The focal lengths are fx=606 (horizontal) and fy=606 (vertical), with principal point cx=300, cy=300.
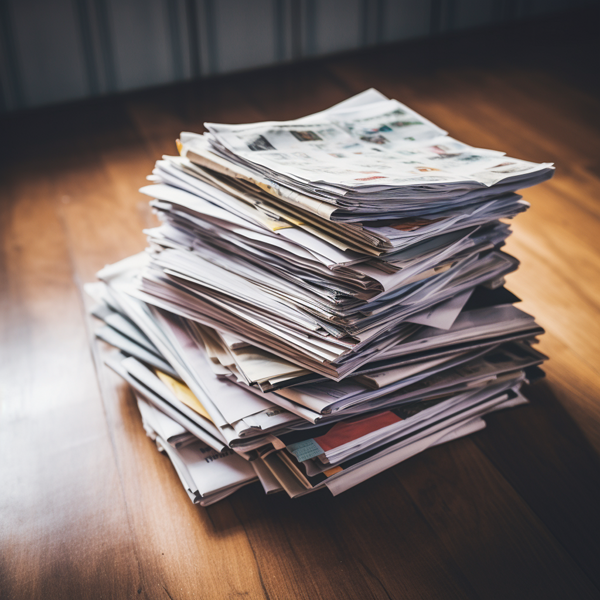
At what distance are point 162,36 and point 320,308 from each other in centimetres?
174

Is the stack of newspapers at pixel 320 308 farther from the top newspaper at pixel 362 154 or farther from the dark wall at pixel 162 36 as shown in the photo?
the dark wall at pixel 162 36

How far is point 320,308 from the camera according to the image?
2.29 feet

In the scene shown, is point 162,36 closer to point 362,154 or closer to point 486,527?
point 362,154

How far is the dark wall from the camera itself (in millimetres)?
1928

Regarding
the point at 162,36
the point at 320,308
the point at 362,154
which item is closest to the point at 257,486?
the point at 320,308

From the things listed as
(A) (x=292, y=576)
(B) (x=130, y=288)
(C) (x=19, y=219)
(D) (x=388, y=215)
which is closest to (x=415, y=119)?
(D) (x=388, y=215)

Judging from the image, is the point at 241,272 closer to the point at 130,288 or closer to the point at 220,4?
the point at 130,288

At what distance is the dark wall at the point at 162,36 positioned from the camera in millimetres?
1928

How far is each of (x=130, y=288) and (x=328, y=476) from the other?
434mm

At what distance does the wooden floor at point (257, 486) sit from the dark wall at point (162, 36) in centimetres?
69

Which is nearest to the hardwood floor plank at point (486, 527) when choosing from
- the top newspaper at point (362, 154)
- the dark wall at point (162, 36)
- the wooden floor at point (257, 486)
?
the wooden floor at point (257, 486)

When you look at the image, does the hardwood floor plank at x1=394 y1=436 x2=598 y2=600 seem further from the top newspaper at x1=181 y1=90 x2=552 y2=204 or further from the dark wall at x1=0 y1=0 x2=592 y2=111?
the dark wall at x1=0 y1=0 x2=592 y2=111

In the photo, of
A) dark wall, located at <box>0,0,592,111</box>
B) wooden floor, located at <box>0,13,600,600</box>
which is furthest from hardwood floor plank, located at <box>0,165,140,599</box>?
dark wall, located at <box>0,0,592,111</box>

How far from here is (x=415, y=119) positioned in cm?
98
